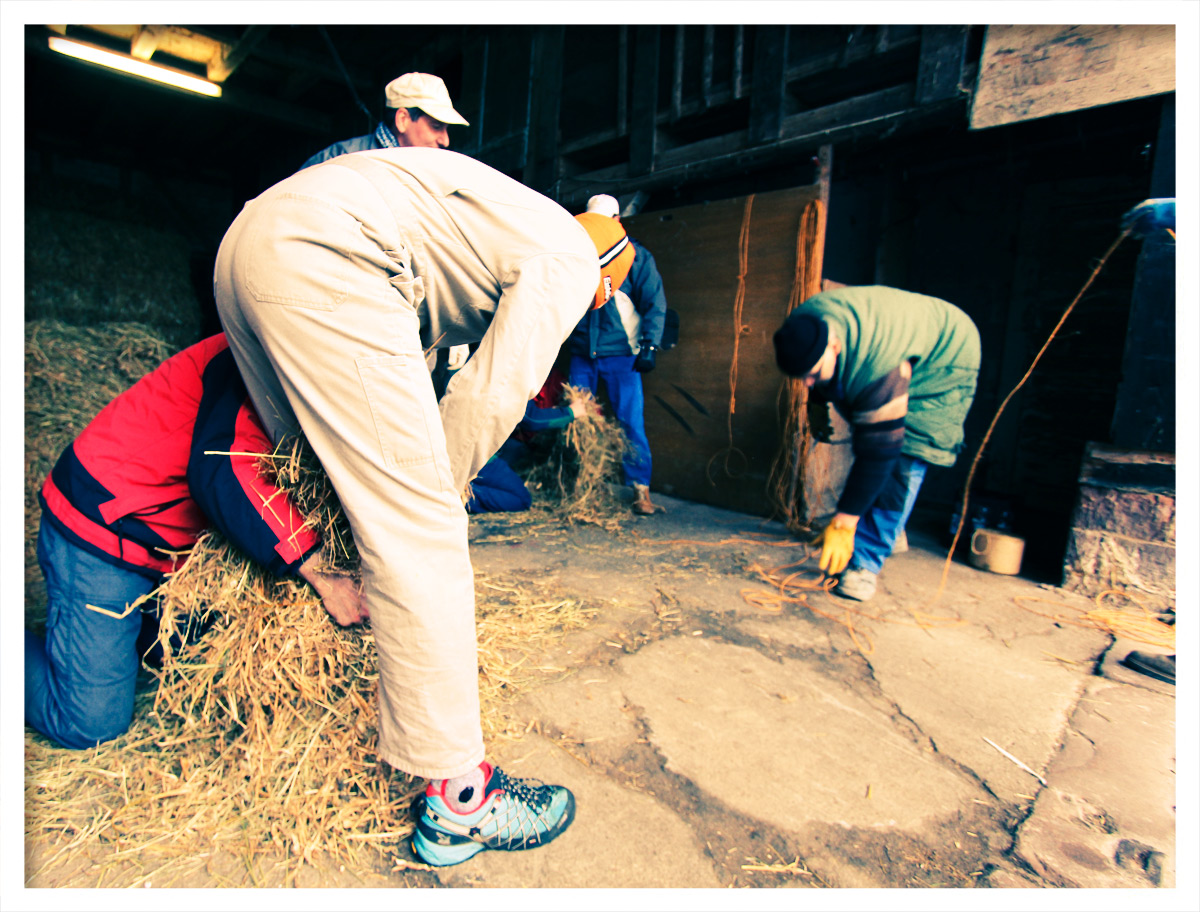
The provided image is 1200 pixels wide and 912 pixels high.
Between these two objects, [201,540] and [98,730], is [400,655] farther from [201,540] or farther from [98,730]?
[98,730]

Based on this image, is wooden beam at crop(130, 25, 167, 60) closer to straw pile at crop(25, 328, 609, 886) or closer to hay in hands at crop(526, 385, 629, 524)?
hay in hands at crop(526, 385, 629, 524)

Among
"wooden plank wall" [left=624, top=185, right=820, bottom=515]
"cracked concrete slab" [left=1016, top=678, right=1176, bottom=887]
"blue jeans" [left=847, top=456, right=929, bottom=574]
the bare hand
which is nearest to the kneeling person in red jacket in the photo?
the bare hand

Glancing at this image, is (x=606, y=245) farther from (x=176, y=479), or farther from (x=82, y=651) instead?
(x=82, y=651)

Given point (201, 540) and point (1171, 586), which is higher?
point (201, 540)

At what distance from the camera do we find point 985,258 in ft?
14.8

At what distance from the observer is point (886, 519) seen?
9.46 feet

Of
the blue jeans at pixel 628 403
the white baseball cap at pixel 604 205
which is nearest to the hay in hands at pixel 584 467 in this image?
the blue jeans at pixel 628 403

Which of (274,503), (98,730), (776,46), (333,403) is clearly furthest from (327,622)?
(776,46)

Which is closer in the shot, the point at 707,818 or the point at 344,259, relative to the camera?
the point at 344,259

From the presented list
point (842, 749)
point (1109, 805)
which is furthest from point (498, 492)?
point (1109, 805)

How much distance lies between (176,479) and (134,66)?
21.3 feet

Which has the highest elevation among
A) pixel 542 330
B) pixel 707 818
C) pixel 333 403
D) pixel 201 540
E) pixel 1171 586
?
pixel 542 330

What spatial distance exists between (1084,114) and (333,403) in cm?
450

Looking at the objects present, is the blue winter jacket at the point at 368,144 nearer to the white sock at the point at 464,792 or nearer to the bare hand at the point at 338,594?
the bare hand at the point at 338,594
